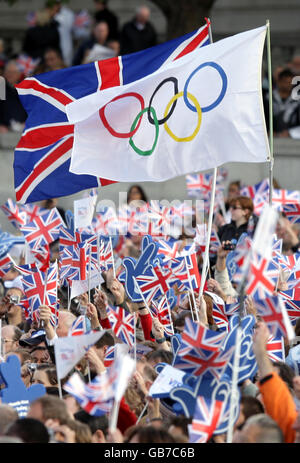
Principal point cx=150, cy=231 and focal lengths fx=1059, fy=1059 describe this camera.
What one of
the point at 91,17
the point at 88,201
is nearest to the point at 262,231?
the point at 88,201

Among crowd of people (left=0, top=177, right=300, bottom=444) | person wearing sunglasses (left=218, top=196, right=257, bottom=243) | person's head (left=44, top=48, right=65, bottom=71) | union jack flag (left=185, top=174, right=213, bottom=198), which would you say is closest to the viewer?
crowd of people (left=0, top=177, right=300, bottom=444)

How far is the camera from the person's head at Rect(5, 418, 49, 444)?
5.04 meters

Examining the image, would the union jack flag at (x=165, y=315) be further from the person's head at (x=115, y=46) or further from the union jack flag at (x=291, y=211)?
the person's head at (x=115, y=46)

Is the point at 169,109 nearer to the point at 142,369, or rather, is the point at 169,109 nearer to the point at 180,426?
the point at 142,369

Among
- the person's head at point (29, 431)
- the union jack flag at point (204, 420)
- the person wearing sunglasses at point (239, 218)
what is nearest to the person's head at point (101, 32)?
the person wearing sunglasses at point (239, 218)

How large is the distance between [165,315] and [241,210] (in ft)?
9.89

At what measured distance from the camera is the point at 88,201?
32.8 ft

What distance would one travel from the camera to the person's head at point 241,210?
10.3m

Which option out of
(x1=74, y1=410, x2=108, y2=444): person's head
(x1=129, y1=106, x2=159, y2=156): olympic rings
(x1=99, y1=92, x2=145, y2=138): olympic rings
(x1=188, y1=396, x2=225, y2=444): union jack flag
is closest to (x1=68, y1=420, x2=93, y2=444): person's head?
(x1=74, y1=410, x2=108, y2=444): person's head

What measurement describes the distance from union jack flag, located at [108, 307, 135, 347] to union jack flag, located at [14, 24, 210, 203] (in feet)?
6.18

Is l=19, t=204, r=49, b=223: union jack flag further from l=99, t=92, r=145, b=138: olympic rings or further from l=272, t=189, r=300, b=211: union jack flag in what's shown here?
l=99, t=92, r=145, b=138: olympic rings

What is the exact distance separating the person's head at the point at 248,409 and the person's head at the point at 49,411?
904 mm
